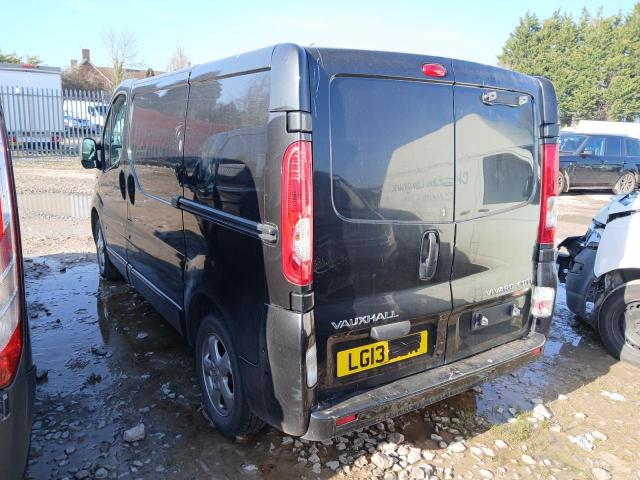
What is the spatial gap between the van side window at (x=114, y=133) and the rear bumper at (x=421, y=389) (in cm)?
323

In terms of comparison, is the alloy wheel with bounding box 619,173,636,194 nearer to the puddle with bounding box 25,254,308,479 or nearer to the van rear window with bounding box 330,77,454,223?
the puddle with bounding box 25,254,308,479

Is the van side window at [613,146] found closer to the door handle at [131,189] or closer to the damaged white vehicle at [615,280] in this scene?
the damaged white vehicle at [615,280]

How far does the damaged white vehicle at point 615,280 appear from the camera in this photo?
166 inches

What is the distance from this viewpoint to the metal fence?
55.7 ft

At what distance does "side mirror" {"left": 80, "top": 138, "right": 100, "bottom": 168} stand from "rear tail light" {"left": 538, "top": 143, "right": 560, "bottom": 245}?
4.13 metres

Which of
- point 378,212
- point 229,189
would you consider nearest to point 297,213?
point 378,212

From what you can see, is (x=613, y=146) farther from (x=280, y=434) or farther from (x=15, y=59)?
(x=15, y=59)

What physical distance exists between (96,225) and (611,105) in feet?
184

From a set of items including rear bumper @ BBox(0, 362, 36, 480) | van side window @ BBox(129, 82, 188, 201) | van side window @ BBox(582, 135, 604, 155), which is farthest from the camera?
van side window @ BBox(582, 135, 604, 155)

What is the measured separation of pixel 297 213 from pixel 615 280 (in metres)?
3.42

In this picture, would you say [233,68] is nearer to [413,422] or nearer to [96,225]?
[413,422]

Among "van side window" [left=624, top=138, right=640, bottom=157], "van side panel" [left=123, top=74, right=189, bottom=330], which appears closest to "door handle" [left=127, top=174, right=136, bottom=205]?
"van side panel" [left=123, top=74, right=189, bottom=330]

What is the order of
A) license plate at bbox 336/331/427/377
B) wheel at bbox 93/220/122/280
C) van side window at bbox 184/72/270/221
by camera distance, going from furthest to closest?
1. wheel at bbox 93/220/122/280
2. license plate at bbox 336/331/427/377
3. van side window at bbox 184/72/270/221

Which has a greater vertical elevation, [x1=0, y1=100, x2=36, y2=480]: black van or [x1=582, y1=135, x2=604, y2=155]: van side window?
[x1=582, y1=135, x2=604, y2=155]: van side window
